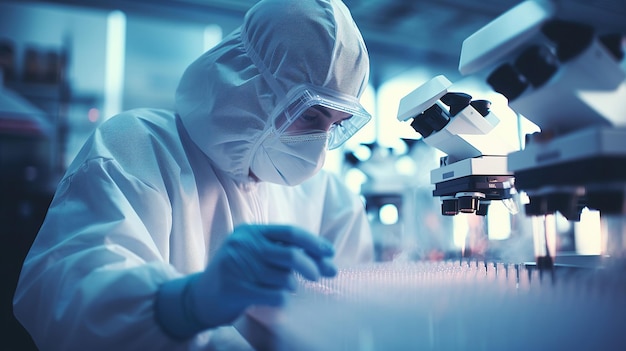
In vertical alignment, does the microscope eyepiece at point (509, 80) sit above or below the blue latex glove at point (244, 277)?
above

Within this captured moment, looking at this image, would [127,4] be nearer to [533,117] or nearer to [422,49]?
[422,49]

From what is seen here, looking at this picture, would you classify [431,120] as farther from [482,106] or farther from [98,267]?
[98,267]

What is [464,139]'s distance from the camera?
1031 millimetres

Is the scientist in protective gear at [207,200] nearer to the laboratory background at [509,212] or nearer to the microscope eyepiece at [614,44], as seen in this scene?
the laboratory background at [509,212]

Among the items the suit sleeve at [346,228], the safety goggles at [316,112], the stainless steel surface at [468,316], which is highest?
the safety goggles at [316,112]

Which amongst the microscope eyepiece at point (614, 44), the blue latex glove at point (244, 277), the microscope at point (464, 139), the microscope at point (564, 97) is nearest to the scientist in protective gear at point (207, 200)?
the blue latex glove at point (244, 277)

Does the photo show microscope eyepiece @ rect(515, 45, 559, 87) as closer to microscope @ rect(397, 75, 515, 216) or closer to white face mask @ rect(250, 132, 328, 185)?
microscope @ rect(397, 75, 515, 216)

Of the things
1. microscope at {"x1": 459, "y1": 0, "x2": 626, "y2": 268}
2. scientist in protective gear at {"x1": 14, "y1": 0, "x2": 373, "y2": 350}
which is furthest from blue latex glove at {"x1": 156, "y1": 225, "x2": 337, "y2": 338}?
microscope at {"x1": 459, "y1": 0, "x2": 626, "y2": 268}

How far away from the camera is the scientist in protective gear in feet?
2.59

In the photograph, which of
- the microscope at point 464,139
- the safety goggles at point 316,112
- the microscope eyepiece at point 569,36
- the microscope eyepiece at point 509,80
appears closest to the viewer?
the microscope eyepiece at point 569,36

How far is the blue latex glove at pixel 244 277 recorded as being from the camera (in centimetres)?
75

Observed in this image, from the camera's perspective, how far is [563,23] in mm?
667

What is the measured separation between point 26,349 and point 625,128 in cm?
214

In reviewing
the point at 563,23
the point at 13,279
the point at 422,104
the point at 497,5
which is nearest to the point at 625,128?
the point at 563,23
